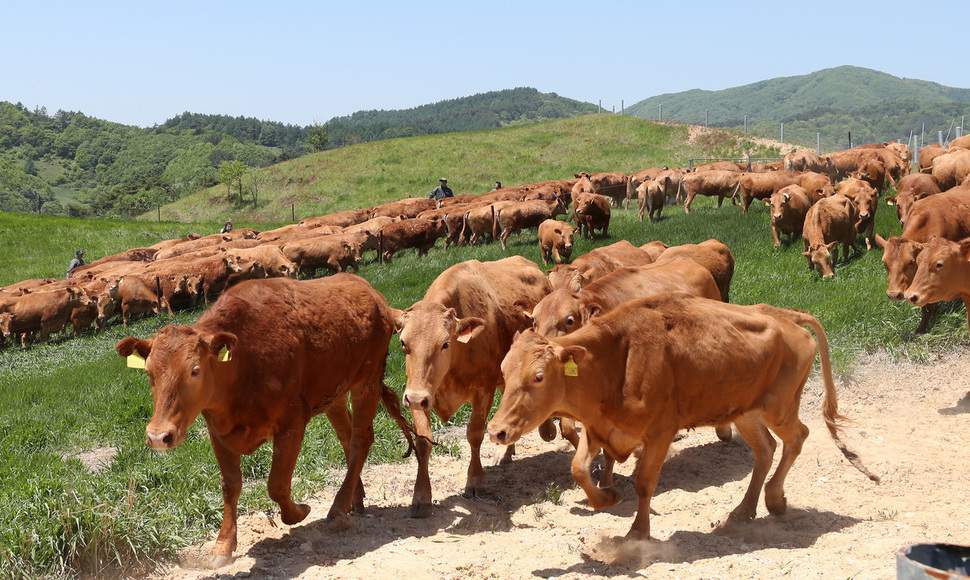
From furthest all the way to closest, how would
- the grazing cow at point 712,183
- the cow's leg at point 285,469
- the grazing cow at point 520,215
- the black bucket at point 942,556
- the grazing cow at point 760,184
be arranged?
the grazing cow at point 712,183 → the grazing cow at point 520,215 → the grazing cow at point 760,184 → the cow's leg at point 285,469 → the black bucket at point 942,556

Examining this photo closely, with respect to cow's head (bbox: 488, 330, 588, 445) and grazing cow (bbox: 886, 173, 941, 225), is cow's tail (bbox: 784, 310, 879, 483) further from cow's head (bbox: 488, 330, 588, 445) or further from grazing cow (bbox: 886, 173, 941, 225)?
grazing cow (bbox: 886, 173, 941, 225)

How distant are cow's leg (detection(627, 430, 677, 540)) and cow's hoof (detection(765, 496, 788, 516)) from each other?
1345 millimetres

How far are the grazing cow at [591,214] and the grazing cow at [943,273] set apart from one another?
17.5 m

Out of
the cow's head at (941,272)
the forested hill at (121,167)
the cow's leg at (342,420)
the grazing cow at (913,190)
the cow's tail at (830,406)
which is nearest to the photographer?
the cow's tail at (830,406)

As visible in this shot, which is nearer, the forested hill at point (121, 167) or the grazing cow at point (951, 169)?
the grazing cow at point (951, 169)

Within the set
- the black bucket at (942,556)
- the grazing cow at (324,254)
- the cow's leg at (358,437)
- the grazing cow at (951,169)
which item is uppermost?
the grazing cow at (951,169)

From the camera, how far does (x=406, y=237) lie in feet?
113

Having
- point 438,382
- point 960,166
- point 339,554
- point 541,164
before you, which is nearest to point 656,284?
point 438,382

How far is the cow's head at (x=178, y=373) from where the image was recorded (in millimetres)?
6660

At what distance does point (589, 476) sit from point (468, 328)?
2.19 metres

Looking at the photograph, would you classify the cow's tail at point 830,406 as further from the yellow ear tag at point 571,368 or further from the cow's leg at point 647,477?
the yellow ear tag at point 571,368

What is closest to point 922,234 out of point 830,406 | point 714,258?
point 714,258

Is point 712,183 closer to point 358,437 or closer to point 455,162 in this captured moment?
point 358,437

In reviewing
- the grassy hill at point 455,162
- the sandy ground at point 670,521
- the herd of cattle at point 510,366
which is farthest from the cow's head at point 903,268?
the grassy hill at point 455,162
